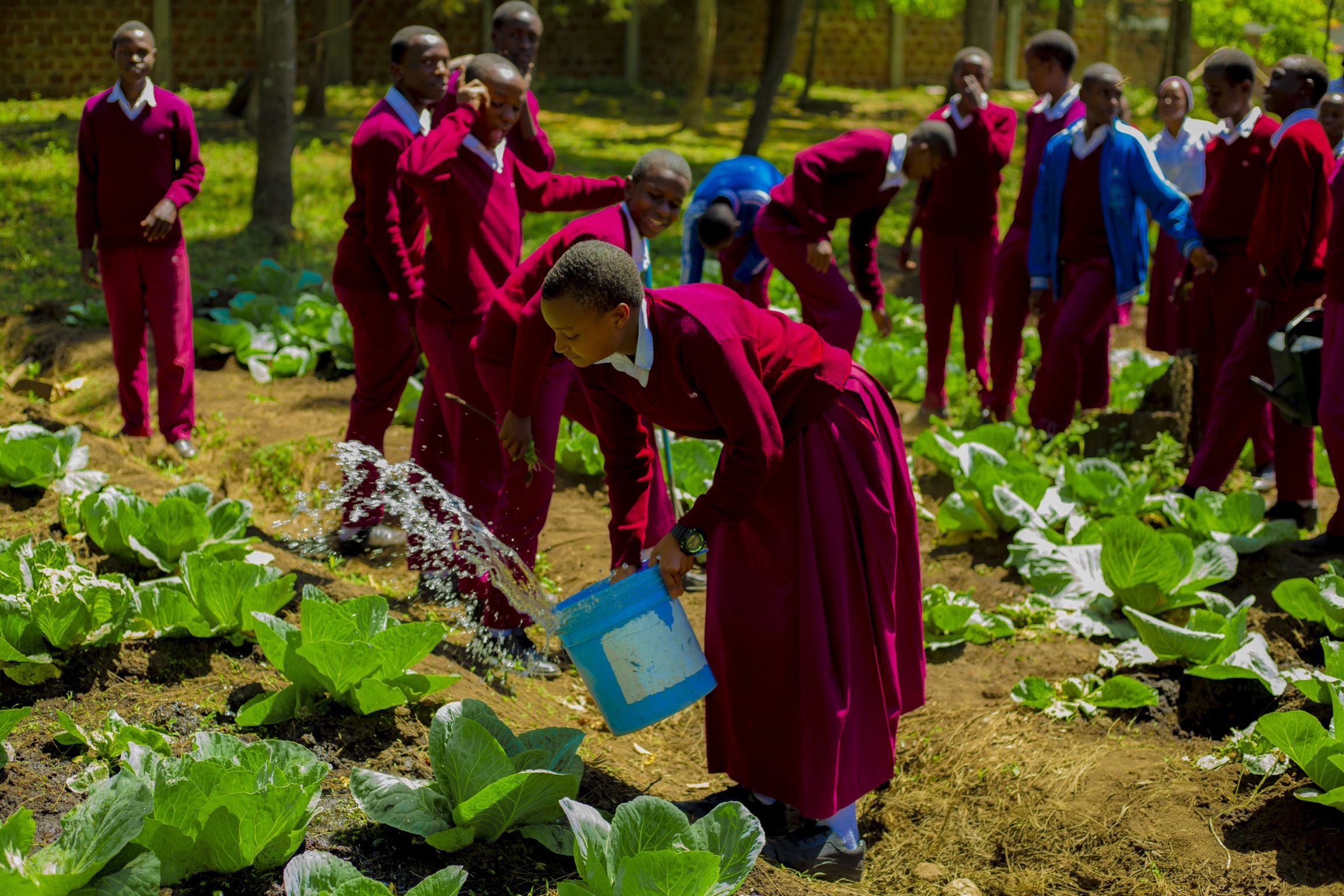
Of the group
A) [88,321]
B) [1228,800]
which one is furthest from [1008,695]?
[88,321]

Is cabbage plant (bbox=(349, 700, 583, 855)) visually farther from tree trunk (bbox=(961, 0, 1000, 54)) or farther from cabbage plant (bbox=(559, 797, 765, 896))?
tree trunk (bbox=(961, 0, 1000, 54))

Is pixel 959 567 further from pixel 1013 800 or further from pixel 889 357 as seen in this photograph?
pixel 889 357

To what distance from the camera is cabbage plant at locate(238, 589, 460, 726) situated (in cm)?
315

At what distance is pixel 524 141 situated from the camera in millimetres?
5387

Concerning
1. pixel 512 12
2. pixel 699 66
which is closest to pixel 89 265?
pixel 512 12

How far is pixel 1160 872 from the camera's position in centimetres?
323

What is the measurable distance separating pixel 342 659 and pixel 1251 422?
4319 millimetres

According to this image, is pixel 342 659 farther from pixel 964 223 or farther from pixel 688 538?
pixel 964 223

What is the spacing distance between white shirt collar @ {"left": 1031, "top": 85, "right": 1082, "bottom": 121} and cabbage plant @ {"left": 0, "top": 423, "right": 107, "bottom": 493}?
5221 millimetres

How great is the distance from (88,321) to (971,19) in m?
9.75

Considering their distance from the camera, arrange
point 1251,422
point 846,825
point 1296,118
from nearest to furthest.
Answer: point 846,825
point 1296,118
point 1251,422

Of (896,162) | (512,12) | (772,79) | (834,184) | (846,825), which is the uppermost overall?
(772,79)

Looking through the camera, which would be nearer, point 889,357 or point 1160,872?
point 1160,872

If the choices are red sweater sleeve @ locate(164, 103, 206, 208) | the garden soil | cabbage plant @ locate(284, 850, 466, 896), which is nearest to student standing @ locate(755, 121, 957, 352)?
the garden soil
